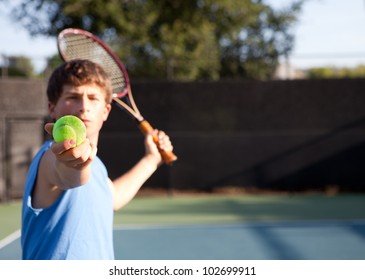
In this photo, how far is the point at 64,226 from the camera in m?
1.79

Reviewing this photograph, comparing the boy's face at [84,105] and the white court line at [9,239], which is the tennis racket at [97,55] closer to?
the boy's face at [84,105]

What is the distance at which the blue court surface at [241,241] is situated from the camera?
18.2ft

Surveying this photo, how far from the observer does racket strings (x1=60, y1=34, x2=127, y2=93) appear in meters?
3.23

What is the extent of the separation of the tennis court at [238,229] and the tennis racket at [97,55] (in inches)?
89.3

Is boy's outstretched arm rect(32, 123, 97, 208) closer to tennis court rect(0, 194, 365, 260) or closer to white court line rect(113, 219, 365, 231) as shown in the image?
tennis court rect(0, 194, 365, 260)

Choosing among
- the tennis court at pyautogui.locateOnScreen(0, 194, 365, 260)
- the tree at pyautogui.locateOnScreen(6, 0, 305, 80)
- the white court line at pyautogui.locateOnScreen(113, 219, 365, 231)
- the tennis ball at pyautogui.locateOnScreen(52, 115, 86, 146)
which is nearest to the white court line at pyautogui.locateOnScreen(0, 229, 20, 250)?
the tennis court at pyautogui.locateOnScreen(0, 194, 365, 260)

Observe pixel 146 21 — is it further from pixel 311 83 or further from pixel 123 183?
pixel 123 183

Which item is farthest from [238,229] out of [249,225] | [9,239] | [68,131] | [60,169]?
[68,131]

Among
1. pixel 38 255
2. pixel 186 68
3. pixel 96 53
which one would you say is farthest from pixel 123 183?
pixel 186 68

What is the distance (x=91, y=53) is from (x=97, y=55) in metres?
0.04

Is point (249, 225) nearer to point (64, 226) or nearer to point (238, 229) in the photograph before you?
point (238, 229)

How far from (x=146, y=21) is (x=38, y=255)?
14.6 m

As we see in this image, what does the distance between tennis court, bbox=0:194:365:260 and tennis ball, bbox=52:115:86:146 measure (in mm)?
4130

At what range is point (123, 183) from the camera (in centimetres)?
228
